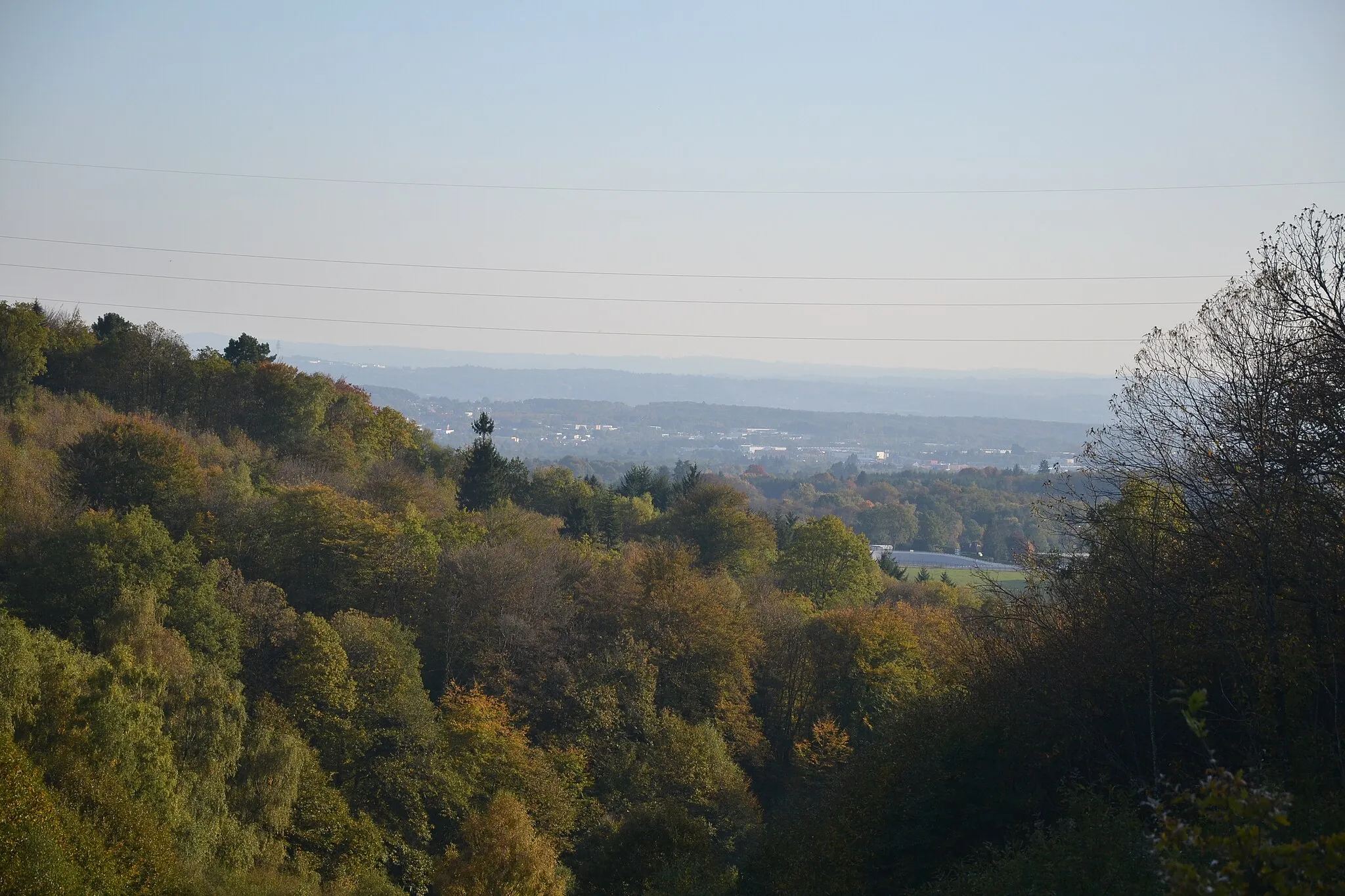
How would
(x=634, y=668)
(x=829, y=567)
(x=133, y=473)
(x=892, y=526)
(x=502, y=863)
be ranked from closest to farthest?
(x=502, y=863) → (x=634, y=668) → (x=133, y=473) → (x=829, y=567) → (x=892, y=526)

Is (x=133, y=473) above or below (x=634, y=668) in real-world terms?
above

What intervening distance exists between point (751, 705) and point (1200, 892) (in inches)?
1311

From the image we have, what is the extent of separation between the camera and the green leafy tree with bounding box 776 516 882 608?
174ft

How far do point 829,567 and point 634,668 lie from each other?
71.0 feet

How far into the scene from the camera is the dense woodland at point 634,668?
48.4ft

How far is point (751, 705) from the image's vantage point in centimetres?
3872

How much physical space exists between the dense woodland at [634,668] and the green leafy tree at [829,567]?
19 cm

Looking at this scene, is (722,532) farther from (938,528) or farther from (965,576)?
(938,528)

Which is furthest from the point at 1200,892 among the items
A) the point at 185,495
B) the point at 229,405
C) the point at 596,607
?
the point at 229,405

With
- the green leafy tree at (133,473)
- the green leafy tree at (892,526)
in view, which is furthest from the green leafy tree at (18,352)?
the green leafy tree at (892,526)

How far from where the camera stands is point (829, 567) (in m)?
53.4

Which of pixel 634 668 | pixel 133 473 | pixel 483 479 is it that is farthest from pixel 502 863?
pixel 483 479

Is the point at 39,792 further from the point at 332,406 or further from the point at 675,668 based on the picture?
the point at 332,406

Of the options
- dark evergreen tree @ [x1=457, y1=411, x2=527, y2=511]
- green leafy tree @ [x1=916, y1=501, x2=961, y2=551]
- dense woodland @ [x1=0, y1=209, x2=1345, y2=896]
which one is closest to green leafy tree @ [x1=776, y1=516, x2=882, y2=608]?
dense woodland @ [x1=0, y1=209, x2=1345, y2=896]
